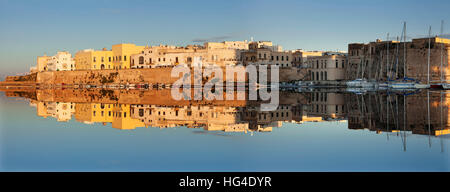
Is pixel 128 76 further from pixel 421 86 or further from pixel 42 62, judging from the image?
pixel 421 86

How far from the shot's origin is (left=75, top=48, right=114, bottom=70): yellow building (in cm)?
5537

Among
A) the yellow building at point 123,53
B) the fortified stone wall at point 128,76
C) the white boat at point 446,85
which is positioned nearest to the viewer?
the white boat at point 446,85

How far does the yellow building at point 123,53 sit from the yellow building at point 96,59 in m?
1.35

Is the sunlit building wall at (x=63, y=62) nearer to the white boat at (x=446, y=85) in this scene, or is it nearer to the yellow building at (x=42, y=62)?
the yellow building at (x=42, y=62)

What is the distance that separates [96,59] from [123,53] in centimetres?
553

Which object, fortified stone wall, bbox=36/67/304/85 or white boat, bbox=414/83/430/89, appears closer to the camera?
white boat, bbox=414/83/430/89

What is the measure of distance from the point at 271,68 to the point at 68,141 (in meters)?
40.0

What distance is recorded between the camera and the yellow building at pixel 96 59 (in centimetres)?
5537

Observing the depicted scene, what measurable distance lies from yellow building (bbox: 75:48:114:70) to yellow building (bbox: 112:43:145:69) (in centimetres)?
135

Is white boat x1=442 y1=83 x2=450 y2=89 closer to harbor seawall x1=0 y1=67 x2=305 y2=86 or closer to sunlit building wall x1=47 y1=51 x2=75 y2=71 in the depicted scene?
harbor seawall x1=0 y1=67 x2=305 y2=86

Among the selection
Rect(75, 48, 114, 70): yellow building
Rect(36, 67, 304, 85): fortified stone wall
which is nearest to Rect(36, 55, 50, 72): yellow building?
Rect(36, 67, 304, 85): fortified stone wall

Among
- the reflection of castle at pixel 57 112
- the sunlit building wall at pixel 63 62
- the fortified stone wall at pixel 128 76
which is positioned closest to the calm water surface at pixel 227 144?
the reflection of castle at pixel 57 112

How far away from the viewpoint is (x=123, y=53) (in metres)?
52.8
